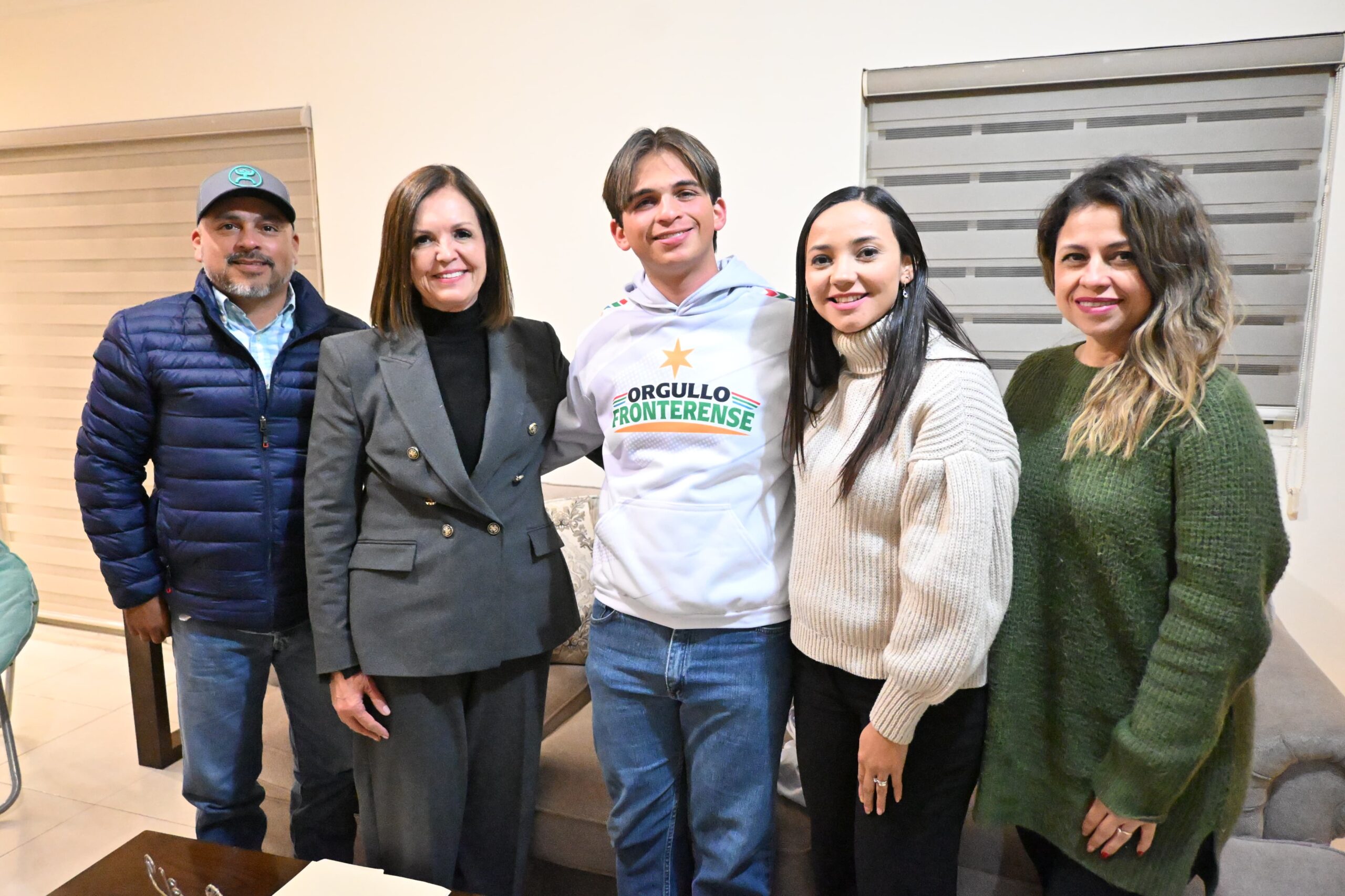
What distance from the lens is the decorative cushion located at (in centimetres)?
222

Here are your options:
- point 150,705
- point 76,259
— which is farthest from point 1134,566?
point 76,259

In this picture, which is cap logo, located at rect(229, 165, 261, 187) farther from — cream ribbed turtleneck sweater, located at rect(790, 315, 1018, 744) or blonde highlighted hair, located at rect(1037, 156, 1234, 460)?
blonde highlighted hair, located at rect(1037, 156, 1234, 460)

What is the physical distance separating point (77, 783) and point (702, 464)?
2.28 meters

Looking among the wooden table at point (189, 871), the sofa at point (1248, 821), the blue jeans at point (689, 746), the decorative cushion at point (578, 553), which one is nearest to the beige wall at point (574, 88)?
the decorative cushion at point (578, 553)

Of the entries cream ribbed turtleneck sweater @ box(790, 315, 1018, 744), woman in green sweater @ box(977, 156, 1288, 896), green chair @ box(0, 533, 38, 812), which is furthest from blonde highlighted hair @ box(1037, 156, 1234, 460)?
green chair @ box(0, 533, 38, 812)

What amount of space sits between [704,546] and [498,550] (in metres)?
0.38

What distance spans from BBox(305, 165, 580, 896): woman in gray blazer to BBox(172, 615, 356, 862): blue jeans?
30 cm

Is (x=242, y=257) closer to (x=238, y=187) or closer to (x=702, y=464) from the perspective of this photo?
(x=238, y=187)

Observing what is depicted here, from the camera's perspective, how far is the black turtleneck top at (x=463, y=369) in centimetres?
146

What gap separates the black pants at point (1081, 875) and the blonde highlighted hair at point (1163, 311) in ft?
1.87

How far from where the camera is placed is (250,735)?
171 centimetres

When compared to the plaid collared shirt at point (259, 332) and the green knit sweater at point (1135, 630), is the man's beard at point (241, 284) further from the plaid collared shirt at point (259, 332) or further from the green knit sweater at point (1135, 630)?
the green knit sweater at point (1135, 630)

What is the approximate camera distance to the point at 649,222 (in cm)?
134

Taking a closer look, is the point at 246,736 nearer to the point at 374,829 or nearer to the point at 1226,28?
the point at 374,829
